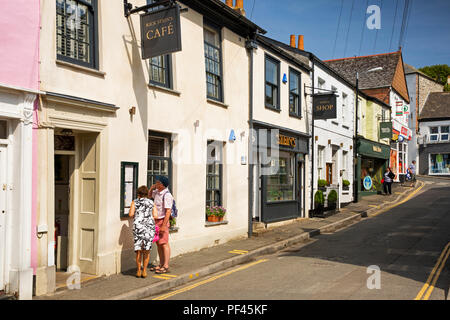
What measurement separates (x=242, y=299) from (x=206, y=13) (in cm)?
771

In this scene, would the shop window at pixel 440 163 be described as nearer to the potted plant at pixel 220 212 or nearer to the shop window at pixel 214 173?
the shop window at pixel 214 173

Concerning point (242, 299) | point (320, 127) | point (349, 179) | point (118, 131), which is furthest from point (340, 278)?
point (349, 179)

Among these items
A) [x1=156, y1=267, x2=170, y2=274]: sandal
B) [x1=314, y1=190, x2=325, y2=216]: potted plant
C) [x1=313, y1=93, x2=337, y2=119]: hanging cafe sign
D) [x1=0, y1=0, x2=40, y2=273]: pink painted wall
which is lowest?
[x1=156, y1=267, x2=170, y2=274]: sandal

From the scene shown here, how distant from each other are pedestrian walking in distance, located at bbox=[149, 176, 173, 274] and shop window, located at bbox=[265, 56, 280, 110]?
7113 millimetres

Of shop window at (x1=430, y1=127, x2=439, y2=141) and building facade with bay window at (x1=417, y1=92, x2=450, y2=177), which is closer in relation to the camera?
building facade with bay window at (x1=417, y1=92, x2=450, y2=177)

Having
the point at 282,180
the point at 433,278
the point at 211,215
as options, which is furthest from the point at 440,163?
the point at 433,278

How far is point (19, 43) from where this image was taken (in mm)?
6770

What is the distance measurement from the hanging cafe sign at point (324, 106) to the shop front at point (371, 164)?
7665mm

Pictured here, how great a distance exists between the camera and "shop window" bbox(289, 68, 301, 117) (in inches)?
663

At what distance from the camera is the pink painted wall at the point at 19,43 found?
259 inches

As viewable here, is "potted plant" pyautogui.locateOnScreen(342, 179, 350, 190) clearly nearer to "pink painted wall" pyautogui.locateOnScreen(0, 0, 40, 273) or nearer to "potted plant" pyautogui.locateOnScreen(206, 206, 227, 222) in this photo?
"potted plant" pyautogui.locateOnScreen(206, 206, 227, 222)

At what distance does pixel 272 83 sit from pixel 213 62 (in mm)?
3763

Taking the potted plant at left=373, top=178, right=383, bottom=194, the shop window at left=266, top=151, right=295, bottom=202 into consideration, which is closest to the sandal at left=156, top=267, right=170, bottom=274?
the shop window at left=266, top=151, right=295, bottom=202
